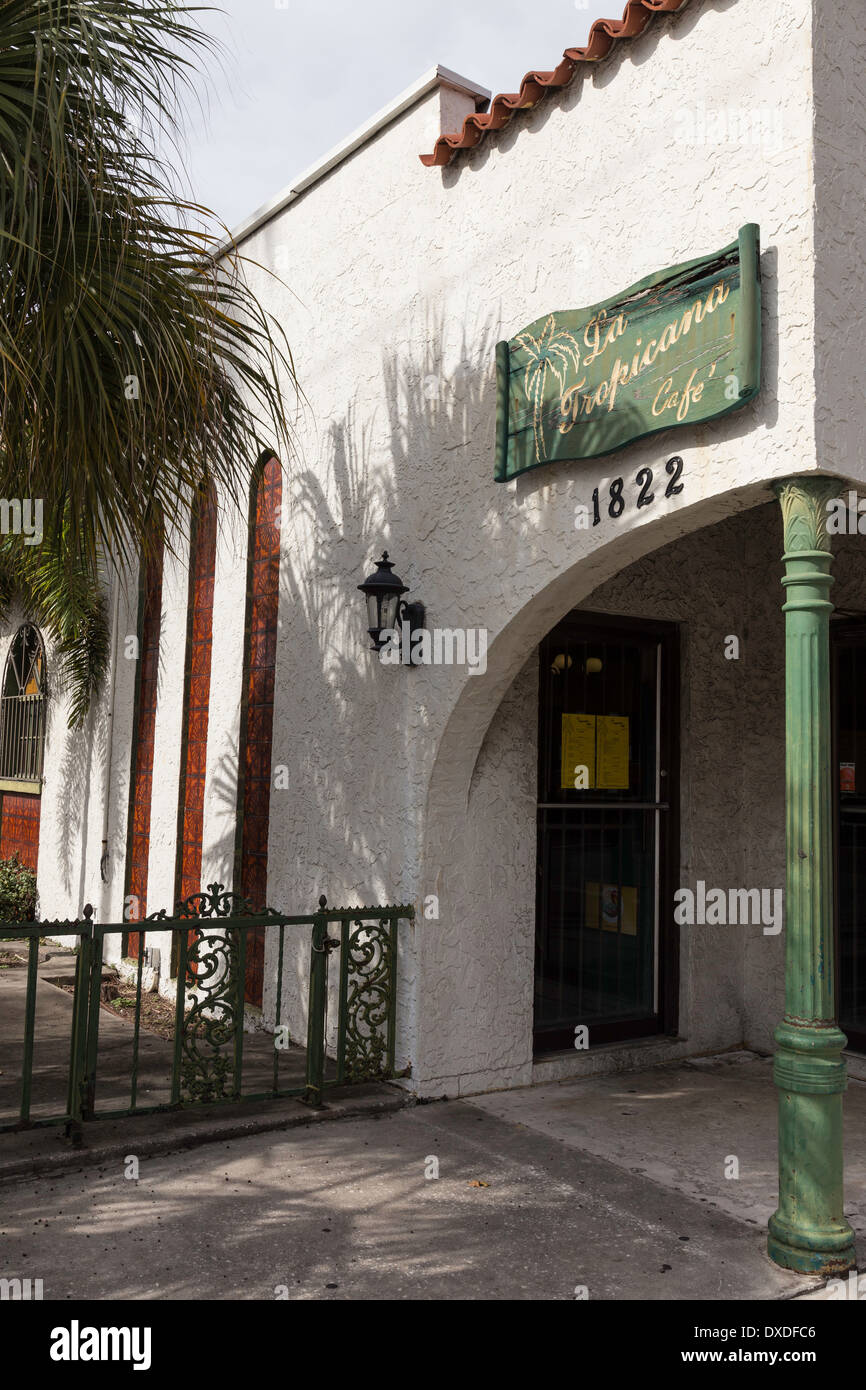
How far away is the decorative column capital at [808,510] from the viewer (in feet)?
13.1

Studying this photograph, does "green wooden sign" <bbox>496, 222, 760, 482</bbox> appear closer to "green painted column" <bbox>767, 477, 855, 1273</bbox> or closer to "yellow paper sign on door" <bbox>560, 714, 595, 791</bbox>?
"green painted column" <bbox>767, 477, 855, 1273</bbox>

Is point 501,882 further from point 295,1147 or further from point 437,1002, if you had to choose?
point 295,1147

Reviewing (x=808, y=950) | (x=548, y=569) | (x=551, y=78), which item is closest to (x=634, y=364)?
(x=548, y=569)

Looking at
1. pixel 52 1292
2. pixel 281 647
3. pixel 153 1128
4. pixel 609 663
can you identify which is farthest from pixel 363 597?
pixel 52 1292

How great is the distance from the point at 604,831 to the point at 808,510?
9.71 feet

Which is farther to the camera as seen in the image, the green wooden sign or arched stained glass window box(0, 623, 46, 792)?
arched stained glass window box(0, 623, 46, 792)

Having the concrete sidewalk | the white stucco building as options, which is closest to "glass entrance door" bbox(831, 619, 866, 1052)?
the white stucco building

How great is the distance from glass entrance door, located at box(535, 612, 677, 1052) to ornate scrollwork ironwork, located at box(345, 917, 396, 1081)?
94cm

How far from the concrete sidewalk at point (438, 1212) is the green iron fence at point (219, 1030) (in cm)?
33

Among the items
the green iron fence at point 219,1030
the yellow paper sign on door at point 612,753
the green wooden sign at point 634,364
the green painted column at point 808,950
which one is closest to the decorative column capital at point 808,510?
the green painted column at point 808,950

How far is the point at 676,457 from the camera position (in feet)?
14.4

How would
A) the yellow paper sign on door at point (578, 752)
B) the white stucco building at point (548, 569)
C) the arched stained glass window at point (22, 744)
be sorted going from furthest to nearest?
the arched stained glass window at point (22, 744), the yellow paper sign on door at point (578, 752), the white stucco building at point (548, 569)

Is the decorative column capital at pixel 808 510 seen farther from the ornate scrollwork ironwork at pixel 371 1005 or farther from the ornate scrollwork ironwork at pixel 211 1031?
the ornate scrollwork ironwork at pixel 211 1031

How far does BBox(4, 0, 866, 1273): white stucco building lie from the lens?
4246mm
